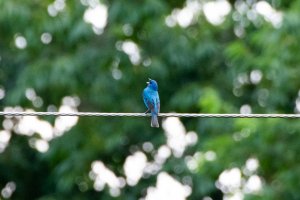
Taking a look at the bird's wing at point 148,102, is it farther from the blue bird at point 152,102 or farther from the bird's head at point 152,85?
the bird's head at point 152,85

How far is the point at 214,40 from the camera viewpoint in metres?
17.6

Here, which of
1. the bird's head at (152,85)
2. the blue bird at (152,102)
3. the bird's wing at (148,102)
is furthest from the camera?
the bird's head at (152,85)

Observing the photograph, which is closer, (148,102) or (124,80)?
(148,102)

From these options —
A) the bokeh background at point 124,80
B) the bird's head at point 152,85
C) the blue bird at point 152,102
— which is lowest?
the blue bird at point 152,102

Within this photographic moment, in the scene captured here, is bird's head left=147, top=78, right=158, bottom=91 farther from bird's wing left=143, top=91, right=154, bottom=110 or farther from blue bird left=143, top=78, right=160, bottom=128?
bird's wing left=143, top=91, right=154, bottom=110

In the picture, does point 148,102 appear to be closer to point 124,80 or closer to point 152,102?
point 152,102

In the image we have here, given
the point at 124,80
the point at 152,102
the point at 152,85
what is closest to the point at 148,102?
the point at 152,102

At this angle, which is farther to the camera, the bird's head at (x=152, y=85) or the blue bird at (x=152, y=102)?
the bird's head at (x=152, y=85)

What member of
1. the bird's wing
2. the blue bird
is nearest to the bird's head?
the blue bird

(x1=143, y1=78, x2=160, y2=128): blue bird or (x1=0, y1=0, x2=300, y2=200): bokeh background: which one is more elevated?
(x1=0, y1=0, x2=300, y2=200): bokeh background

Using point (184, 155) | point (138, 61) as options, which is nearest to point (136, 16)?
point (138, 61)

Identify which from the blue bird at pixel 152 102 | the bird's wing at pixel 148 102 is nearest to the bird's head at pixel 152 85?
the blue bird at pixel 152 102

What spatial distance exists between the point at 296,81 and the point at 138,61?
111 inches

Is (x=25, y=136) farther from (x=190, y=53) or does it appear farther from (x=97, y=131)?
(x=190, y=53)
